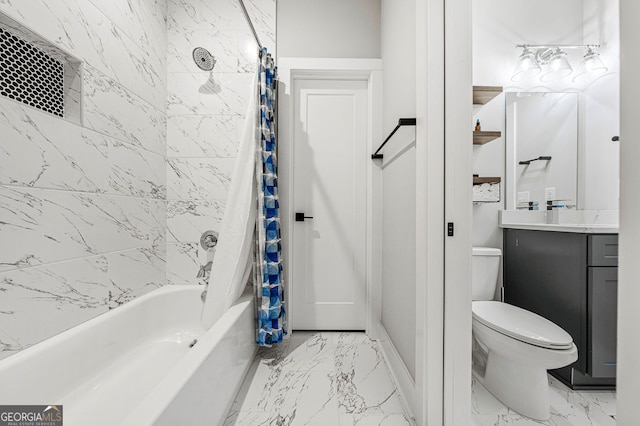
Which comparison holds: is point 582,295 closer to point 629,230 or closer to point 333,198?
point 629,230

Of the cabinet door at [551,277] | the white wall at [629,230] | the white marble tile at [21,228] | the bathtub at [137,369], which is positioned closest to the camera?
the white wall at [629,230]

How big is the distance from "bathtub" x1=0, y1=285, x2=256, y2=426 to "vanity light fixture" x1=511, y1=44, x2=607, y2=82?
8.27ft

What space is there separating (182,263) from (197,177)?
669mm

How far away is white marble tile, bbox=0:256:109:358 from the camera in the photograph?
3.12ft

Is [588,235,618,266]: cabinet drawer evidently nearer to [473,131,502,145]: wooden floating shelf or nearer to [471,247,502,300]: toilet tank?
[471,247,502,300]: toilet tank

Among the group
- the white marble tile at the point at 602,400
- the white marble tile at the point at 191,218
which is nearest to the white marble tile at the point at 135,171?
the white marble tile at the point at 191,218

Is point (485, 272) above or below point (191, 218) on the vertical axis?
below

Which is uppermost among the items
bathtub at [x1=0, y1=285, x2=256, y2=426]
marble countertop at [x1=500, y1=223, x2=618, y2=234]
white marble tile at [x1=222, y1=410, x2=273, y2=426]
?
marble countertop at [x1=500, y1=223, x2=618, y2=234]

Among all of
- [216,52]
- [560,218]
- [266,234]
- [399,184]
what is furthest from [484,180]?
[216,52]

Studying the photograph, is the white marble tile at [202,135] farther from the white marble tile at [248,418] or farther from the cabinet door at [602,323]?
the cabinet door at [602,323]

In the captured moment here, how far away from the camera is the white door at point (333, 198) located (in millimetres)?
2039

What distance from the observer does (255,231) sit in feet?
5.41

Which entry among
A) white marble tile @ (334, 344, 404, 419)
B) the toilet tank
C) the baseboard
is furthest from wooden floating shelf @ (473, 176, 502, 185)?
white marble tile @ (334, 344, 404, 419)

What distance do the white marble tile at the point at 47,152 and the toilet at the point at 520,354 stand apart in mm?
2136
